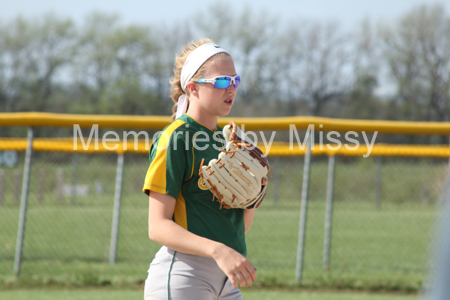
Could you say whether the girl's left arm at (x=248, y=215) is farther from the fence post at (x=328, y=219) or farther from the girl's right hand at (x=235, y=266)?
the fence post at (x=328, y=219)

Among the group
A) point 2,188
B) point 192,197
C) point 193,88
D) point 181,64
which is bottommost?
point 2,188

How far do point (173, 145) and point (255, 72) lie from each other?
Result: 27.4 meters

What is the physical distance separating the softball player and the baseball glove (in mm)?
54

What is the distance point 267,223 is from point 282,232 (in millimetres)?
827

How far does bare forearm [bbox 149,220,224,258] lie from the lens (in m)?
1.61

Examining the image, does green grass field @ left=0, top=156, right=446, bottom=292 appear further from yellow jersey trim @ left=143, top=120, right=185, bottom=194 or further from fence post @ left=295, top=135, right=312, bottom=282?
yellow jersey trim @ left=143, top=120, right=185, bottom=194

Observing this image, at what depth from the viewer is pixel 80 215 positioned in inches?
484

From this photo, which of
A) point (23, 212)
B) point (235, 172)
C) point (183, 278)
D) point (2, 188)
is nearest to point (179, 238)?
point (183, 278)

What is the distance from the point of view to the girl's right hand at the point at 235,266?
1.54 m

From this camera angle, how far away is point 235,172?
180cm

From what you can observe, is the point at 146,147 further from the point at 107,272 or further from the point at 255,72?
the point at 255,72

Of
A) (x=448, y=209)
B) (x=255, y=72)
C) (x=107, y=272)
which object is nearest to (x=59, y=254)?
(x=107, y=272)

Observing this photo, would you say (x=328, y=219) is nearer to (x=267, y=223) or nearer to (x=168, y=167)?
(x=168, y=167)

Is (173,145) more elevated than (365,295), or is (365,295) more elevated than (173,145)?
(173,145)
